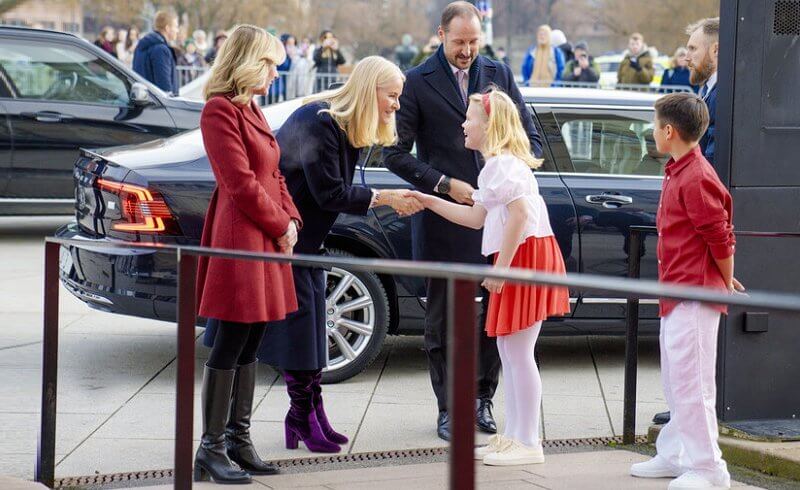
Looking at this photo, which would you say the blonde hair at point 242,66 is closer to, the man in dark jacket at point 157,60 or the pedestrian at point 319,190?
the pedestrian at point 319,190

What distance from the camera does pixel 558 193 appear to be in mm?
6828

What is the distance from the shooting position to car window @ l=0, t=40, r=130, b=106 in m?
11.5

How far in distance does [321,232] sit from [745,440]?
1.93 meters

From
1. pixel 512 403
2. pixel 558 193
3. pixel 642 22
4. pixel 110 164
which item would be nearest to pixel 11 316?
pixel 110 164

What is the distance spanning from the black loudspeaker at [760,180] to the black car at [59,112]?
7361mm

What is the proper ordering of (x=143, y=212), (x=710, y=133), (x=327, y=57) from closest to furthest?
(x=710, y=133) < (x=143, y=212) < (x=327, y=57)

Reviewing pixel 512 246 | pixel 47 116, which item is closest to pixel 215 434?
pixel 512 246

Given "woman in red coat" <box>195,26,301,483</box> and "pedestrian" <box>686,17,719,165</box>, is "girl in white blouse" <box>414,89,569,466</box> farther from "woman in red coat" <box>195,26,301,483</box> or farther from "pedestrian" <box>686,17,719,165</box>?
"pedestrian" <box>686,17,719,165</box>

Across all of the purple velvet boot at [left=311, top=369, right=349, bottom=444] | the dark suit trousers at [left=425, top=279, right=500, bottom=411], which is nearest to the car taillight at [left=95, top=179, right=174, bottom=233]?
the purple velvet boot at [left=311, top=369, right=349, bottom=444]

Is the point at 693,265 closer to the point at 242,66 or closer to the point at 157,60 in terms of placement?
the point at 242,66

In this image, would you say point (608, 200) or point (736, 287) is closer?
point (736, 287)

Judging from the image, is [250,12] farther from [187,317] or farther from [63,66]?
[187,317]

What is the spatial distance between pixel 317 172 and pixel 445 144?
80 cm

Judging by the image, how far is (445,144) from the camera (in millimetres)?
5668
